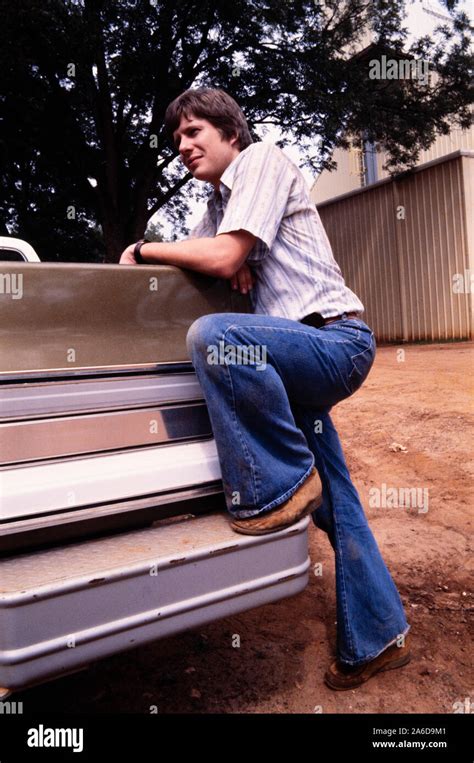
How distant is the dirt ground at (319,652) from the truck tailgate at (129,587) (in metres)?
0.69

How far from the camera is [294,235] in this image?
1.97 m

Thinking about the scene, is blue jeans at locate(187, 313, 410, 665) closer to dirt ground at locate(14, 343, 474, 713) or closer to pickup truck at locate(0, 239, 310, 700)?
pickup truck at locate(0, 239, 310, 700)

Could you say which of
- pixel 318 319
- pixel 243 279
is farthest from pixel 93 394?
pixel 318 319

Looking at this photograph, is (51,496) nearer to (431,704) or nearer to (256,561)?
(256,561)

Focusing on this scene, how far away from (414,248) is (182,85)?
5.20 m

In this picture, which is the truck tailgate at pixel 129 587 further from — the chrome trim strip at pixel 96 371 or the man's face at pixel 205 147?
the man's face at pixel 205 147

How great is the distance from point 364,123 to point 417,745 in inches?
432

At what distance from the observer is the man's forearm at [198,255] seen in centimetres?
183

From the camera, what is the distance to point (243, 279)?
1976 millimetres

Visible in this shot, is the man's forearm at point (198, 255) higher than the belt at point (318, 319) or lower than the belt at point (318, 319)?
higher

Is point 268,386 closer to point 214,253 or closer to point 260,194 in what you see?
point 214,253

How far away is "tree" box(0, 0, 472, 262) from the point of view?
388 inches

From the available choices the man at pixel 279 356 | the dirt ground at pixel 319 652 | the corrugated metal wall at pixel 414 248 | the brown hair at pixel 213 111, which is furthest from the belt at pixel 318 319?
the corrugated metal wall at pixel 414 248

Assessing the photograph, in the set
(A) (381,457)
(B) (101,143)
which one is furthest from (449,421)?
(B) (101,143)
